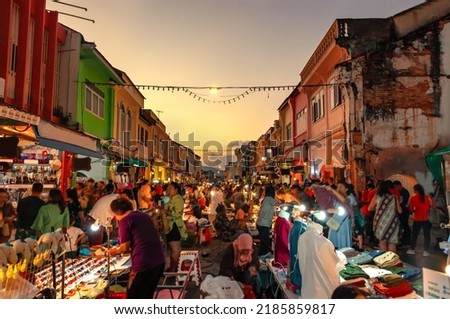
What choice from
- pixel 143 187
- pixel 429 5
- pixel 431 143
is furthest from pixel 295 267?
pixel 429 5

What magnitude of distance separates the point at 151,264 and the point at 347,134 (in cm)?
1156

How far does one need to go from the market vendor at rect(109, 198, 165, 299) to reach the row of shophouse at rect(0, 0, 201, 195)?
3.96 meters

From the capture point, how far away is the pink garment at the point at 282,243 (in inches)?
217

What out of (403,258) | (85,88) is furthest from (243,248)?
(85,88)

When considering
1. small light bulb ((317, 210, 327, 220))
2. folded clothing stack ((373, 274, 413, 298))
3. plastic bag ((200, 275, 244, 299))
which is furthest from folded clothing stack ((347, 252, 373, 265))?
plastic bag ((200, 275, 244, 299))

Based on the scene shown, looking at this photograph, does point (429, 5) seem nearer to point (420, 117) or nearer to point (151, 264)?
point (420, 117)

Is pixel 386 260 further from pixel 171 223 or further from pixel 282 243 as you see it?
pixel 171 223

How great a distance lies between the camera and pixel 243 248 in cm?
509

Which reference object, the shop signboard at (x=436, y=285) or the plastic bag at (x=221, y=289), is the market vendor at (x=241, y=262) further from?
the shop signboard at (x=436, y=285)

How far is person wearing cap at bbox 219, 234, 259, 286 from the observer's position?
5.05 meters

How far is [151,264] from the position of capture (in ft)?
14.5

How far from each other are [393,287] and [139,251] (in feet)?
10.2

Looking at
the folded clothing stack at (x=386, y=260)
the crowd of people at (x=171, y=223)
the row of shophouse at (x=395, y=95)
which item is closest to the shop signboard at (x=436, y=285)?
Result: the crowd of people at (x=171, y=223)
